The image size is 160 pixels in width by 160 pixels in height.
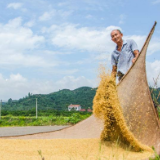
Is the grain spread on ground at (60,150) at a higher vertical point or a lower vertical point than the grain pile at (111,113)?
lower

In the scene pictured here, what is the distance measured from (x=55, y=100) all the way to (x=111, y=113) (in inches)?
1452

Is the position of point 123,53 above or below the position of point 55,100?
above

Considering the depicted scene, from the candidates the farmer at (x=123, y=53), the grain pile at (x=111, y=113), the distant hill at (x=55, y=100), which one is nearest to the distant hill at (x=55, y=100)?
the distant hill at (x=55, y=100)

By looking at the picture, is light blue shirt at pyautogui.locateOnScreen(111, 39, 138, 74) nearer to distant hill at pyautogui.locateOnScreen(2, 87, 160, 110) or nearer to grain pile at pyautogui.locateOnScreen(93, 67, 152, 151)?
grain pile at pyautogui.locateOnScreen(93, 67, 152, 151)

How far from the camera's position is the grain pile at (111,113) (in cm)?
409

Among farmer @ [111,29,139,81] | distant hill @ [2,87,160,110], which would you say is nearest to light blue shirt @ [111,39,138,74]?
farmer @ [111,29,139,81]

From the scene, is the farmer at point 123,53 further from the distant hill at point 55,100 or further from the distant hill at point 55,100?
the distant hill at point 55,100

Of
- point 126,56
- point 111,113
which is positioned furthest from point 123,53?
point 111,113

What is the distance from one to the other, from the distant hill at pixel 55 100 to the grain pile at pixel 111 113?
3078 centimetres

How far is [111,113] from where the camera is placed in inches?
163

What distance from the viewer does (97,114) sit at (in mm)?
4230

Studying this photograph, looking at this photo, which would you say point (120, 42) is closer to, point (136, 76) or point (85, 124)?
point (136, 76)

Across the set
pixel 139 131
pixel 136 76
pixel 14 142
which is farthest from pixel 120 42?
pixel 14 142

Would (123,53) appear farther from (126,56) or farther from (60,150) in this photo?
(60,150)
